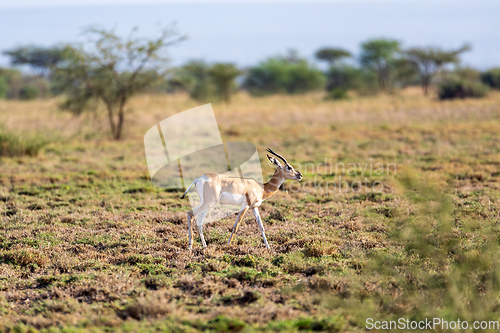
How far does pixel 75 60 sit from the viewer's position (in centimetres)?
2053

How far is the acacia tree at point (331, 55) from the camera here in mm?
63094

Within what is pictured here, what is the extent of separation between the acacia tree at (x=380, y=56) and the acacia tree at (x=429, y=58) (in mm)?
5440

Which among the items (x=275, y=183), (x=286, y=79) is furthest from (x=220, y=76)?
(x=275, y=183)

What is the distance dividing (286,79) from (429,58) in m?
17.3

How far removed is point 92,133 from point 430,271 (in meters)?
18.7

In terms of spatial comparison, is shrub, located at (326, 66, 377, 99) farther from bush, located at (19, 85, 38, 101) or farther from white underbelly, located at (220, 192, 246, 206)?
white underbelly, located at (220, 192, 246, 206)

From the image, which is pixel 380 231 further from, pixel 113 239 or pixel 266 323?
pixel 113 239

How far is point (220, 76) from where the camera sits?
4284 cm

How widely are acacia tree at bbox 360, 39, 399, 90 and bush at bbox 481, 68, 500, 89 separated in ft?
31.2

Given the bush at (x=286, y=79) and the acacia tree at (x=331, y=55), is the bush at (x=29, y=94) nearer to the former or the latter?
the bush at (x=286, y=79)

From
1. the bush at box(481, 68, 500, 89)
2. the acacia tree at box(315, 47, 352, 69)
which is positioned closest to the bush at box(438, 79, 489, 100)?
the bush at box(481, 68, 500, 89)

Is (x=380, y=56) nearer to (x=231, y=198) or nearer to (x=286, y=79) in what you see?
(x=286, y=79)

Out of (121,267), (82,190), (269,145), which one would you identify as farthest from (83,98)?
(121,267)

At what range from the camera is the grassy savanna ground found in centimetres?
534
